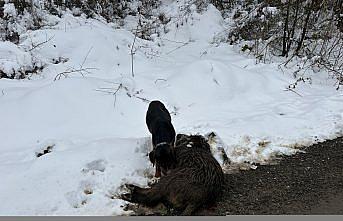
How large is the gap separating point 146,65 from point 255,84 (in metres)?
2.13

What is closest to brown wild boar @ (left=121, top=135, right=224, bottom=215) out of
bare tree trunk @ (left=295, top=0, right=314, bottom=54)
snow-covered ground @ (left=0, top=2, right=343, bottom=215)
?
snow-covered ground @ (left=0, top=2, right=343, bottom=215)

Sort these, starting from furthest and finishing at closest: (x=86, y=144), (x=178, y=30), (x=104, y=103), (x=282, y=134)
Answer: (x=178, y=30)
(x=104, y=103)
(x=282, y=134)
(x=86, y=144)

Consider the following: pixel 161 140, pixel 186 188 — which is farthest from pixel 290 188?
pixel 161 140

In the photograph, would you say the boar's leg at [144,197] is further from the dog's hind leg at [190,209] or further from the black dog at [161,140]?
the black dog at [161,140]

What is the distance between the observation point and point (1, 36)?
8.26 m

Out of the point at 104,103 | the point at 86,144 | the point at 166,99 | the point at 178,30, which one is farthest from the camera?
the point at 178,30

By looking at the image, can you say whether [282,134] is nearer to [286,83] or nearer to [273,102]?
[273,102]

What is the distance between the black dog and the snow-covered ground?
26 centimetres

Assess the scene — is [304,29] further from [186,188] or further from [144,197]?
[144,197]

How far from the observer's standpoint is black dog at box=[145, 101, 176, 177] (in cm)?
444

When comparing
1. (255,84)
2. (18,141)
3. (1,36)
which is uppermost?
(1,36)

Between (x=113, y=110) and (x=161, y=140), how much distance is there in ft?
5.95

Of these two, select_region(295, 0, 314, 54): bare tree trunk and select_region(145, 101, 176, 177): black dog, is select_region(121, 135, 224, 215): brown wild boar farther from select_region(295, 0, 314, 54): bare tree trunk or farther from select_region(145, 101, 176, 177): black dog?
select_region(295, 0, 314, 54): bare tree trunk

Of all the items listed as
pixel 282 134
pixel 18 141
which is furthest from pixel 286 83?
pixel 18 141
